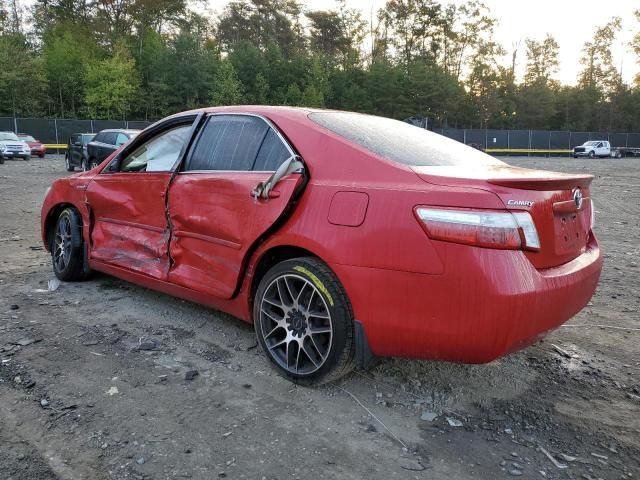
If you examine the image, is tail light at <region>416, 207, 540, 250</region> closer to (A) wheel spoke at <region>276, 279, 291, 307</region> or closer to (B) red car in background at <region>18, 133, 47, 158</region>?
(A) wheel spoke at <region>276, 279, 291, 307</region>

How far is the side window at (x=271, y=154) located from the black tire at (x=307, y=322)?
24.0 inches

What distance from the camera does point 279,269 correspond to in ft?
9.77

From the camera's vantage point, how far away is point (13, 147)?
2600 centimetres

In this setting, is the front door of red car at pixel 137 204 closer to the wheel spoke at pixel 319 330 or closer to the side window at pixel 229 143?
the side window at pixel 229 143

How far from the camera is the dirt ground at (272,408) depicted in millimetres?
2271

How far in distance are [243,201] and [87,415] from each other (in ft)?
4.58

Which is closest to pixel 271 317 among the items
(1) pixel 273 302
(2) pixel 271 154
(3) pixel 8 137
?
(1) pixel 273 302

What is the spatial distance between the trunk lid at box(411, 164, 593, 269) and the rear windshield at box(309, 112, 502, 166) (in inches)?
7.9

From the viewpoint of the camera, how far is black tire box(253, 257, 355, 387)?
2729 mm

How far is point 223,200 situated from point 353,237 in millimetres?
1045

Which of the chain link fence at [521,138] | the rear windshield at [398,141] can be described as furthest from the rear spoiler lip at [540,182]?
the chain link fence at [521,138]

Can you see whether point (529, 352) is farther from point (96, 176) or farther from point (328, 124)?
point (96, 176)

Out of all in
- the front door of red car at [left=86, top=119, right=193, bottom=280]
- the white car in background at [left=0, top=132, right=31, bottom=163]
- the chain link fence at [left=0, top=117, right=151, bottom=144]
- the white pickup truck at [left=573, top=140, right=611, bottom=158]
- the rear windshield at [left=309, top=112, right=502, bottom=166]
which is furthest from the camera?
the white pickup truck at [left=573, top=140, right=611, bottom=158]

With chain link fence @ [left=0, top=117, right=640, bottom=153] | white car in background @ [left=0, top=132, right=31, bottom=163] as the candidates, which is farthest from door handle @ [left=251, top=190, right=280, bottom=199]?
A: chain link fence @ [left=0, top=117, right=640, bottom=153]
